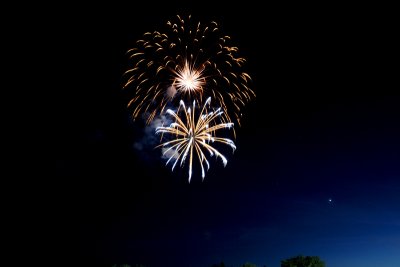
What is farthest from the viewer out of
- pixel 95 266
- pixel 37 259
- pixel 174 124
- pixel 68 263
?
pixel 95 266

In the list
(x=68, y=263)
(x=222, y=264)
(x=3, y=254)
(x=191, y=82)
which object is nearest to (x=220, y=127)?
(x=191, y=82)

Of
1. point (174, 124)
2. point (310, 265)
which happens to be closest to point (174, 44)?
point (174, 124)

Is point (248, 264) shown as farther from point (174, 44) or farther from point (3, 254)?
Answer: point (174, 44)

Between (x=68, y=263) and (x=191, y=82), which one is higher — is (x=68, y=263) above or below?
below

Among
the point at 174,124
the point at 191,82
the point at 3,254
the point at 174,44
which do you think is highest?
the point at 174,44

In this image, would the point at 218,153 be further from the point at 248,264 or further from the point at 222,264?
the point at 222,264

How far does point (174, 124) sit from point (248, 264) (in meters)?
67.1

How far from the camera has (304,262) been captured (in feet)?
267

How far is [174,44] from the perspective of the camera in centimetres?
3116

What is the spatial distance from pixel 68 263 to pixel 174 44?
53.5 metres

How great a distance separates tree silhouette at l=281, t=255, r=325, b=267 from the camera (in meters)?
80.6

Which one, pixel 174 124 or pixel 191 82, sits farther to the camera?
pixel 174 124

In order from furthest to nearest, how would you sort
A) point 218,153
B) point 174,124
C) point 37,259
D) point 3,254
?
point 37,259 < point 3,254 < point 174,124 < point 218,153

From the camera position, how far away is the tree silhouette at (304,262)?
80.6 m
